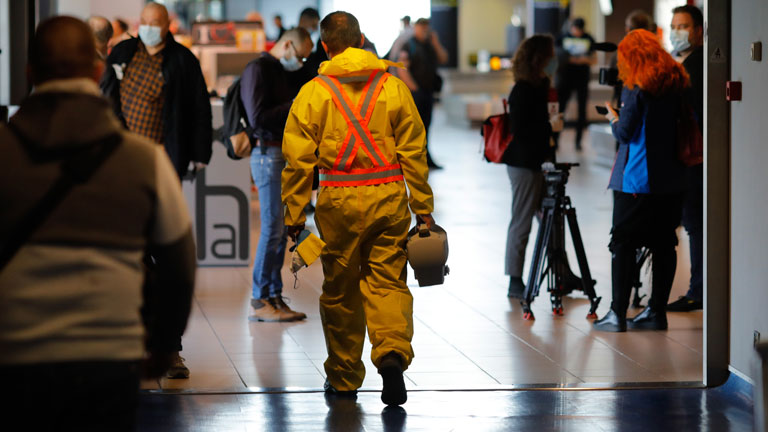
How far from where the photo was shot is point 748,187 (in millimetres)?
5109

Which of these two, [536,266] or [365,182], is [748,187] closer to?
[365,182]

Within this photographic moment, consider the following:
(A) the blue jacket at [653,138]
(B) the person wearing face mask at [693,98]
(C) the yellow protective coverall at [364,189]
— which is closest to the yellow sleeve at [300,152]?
(C) the yellow protective coverall at [364,189]

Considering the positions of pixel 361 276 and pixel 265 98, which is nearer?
pixel 361 276

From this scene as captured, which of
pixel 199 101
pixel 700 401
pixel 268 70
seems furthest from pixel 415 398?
pixel 268 70

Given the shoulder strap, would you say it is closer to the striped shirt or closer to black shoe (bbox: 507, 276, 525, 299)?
the striped shirt

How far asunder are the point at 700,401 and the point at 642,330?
1487 millimetres

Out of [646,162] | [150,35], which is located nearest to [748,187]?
[646,162]

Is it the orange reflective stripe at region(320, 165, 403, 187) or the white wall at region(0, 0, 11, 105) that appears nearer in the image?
the orange reflective stripe at region(320, 165, 403, 187)

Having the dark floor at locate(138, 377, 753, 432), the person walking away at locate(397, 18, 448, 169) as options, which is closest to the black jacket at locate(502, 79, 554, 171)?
the dark floor at locate(138, 377, 753, 432)

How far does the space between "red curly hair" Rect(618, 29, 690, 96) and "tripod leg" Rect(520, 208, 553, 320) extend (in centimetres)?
101

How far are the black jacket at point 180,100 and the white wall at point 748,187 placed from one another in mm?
2380

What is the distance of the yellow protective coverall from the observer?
4852 millimetres

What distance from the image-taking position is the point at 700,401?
5.05 metres

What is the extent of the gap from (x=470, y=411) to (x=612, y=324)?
75.3 inches
